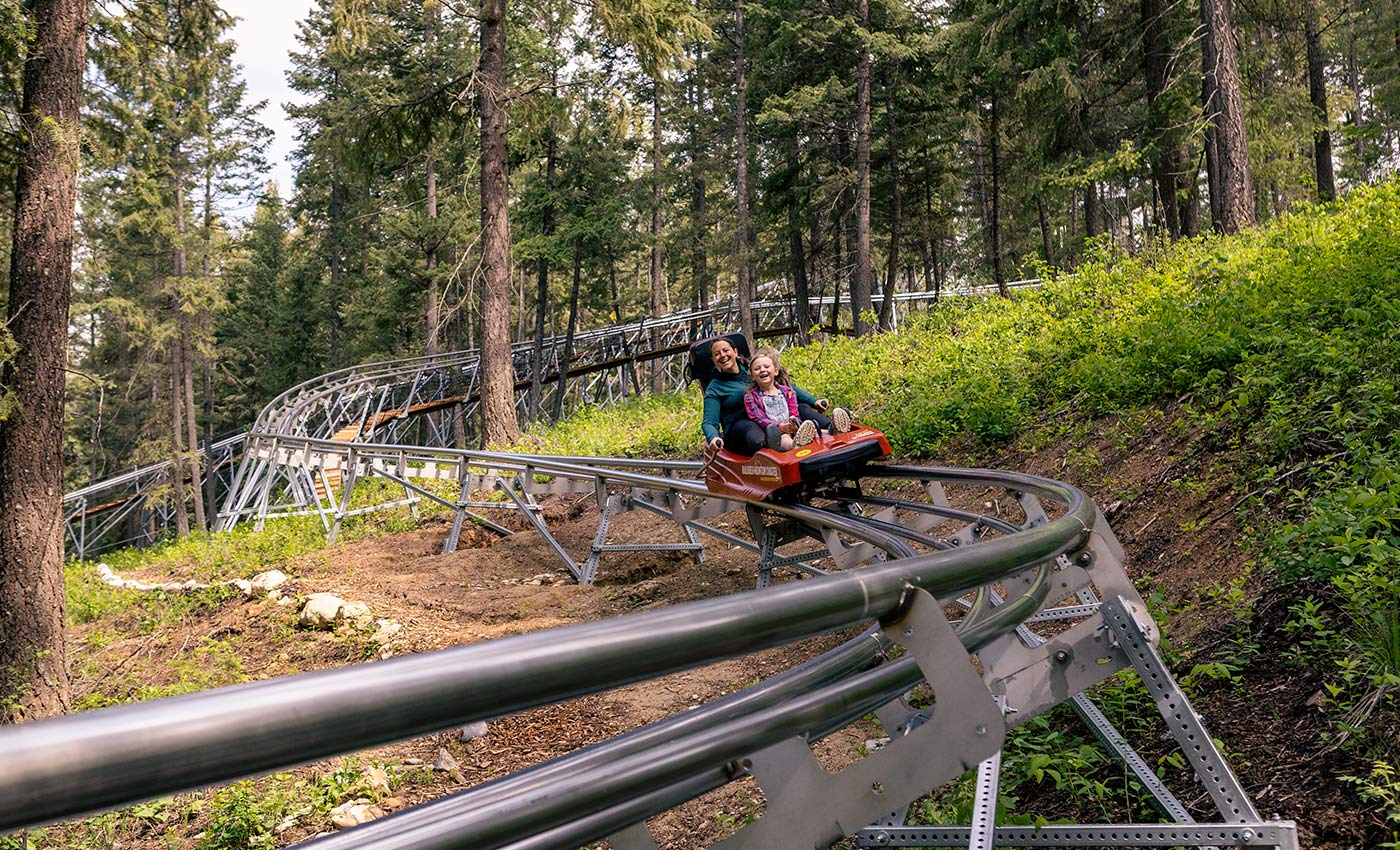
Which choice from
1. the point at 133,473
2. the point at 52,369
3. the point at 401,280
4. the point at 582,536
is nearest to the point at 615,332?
the point at 401,280

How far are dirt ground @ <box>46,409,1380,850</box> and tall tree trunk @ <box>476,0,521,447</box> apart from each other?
4.72 metres

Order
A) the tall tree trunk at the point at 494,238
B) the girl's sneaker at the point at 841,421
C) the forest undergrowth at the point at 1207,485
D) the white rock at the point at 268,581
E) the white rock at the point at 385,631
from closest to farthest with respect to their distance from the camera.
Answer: the forest undergrowth at the point at 1207,485 < the girl's sneaker at the point at 841,421 < the white rock at the point at 385,631 < the white rock at the point at 268,581 < the tall tree trunk at the point at 494,238

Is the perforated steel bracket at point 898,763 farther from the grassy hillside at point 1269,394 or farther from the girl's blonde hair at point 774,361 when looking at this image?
the girl's blonde hair at point 774,361

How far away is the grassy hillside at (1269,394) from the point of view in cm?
362

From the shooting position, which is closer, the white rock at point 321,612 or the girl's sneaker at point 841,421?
the girl's sneaker at point 841,421

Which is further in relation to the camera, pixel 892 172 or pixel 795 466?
pixel 892 172

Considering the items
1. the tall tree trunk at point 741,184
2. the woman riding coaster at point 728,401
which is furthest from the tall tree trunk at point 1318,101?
the woman riding coaster at point 728,401

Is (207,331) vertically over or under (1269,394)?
over

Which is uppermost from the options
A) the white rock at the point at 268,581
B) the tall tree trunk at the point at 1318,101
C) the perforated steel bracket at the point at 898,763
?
the tall tree trunk at the point at 1318,101

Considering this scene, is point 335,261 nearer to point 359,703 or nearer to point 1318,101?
point 1318,101

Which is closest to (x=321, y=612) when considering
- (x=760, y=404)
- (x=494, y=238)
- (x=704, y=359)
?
(x=704, y=359)

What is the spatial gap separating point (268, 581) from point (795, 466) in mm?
7063

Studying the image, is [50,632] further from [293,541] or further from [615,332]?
[615,332]

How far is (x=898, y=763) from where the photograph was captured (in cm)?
196
